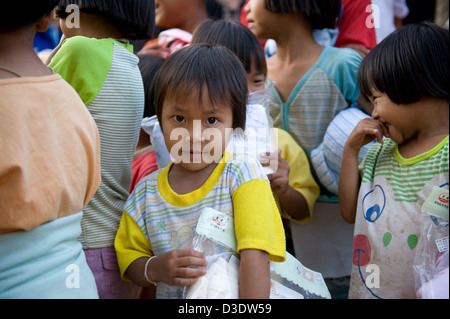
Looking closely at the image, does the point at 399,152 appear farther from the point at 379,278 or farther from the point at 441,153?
the point at 379,278

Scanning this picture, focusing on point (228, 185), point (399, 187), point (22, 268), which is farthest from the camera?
point (399, 187)

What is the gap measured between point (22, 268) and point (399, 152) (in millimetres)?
1302

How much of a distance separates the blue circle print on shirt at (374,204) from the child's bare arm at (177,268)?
704 millimetres

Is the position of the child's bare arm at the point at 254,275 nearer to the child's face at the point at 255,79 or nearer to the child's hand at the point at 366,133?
the child's hand at the point at 366,133

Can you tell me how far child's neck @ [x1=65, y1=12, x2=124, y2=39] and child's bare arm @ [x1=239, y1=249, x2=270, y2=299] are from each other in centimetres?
105

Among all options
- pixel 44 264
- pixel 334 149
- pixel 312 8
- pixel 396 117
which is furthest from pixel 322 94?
pixel 44 264

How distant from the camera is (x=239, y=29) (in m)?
2.39

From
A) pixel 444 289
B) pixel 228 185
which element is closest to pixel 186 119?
pixel 228 185

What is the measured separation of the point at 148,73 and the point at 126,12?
579 millimetres

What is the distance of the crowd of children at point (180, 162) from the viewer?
1.34 metres

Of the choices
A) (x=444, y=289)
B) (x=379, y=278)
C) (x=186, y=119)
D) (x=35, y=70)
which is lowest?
(x=379, y=278)

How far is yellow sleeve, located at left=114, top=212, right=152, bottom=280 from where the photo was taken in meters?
1.65

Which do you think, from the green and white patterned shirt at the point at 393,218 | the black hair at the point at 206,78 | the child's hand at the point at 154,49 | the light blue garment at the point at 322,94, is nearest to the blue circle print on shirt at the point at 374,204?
the green and white patterned shirt at the point at 393,218

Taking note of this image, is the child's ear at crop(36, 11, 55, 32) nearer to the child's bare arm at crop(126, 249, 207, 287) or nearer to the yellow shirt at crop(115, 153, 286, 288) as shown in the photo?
the yellow shirt at crop(115, 153, 286, 288)
